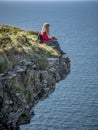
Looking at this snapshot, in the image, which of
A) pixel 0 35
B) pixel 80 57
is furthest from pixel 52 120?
pixel 80 57

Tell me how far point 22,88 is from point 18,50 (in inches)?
182

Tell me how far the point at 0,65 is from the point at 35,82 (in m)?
4.99

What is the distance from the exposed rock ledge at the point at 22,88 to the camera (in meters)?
38.2

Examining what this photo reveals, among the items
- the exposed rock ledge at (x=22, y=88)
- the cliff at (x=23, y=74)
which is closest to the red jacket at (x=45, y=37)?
the cliff at (x=23, y=74)

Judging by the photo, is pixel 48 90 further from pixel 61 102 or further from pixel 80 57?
pixel 80 57

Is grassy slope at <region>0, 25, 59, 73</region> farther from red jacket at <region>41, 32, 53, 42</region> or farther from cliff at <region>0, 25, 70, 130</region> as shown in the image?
red jacket at <region>41, 32, 53, 42</region>

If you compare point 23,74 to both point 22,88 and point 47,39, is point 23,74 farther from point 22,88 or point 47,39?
point 47,39

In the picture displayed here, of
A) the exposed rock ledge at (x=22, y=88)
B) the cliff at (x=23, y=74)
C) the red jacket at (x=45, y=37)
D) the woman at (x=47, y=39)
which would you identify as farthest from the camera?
the red jacket at (x=45, y=37)

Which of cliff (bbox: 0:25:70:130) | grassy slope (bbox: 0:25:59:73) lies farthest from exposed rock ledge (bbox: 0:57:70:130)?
grassy slope (bbox: 0:25:59:73)

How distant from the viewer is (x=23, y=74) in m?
40.7

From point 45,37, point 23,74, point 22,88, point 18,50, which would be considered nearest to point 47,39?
point 45,37

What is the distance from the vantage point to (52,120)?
65.1 meters

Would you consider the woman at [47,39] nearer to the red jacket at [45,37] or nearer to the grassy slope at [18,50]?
the red jacket at [45,37]

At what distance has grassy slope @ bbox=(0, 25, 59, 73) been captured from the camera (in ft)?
132
